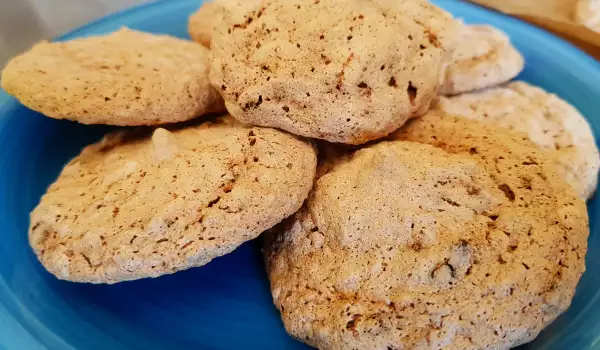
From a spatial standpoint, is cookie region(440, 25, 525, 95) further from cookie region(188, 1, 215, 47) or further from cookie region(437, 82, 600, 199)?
cookie region(188, 1, 215, 47)

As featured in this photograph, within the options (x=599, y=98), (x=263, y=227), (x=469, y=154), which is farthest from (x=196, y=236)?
(x=599, y=98)

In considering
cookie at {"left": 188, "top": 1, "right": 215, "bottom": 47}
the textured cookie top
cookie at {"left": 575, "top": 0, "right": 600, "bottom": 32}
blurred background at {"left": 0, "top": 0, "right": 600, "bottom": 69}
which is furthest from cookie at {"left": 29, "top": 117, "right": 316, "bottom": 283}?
cookie at {"left": 575, "top": 0, "right": 600, "bottom": 32}

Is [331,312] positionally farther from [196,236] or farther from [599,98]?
[599,98]

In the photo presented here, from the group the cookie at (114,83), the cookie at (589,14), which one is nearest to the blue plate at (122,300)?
the cookie at (114,83)

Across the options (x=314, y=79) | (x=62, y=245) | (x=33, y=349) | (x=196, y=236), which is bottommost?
(x=33, y=349)

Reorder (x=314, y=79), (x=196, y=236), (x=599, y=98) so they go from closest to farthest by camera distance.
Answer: (x=196, y=236) → (x=314, y=79) → (x=599, y=98)

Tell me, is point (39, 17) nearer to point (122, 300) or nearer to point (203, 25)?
point (203, 25)

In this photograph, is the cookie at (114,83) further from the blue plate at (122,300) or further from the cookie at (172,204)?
the blue plate at (122,300)
